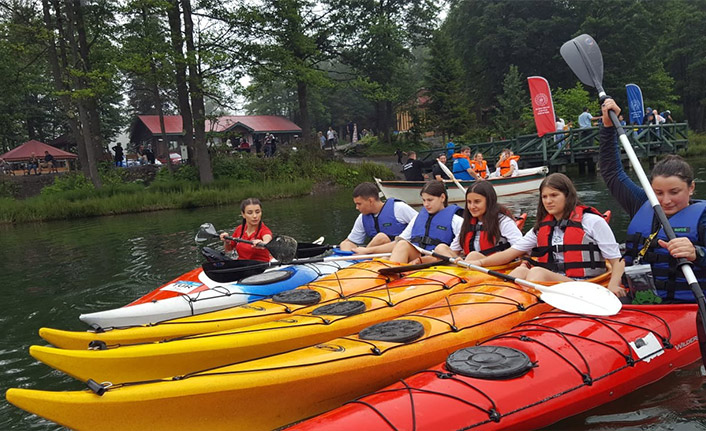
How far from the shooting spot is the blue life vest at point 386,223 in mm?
5801

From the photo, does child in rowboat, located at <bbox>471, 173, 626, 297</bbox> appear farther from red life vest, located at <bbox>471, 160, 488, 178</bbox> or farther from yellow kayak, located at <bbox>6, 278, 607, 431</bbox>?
red life vest, located at <bbox>471, 160, 488, 178</bbox>

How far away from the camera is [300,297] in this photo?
421cm

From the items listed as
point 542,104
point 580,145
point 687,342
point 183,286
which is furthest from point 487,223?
point 580,145

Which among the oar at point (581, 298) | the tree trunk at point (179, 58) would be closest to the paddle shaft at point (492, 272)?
the oar at point (581, 298)

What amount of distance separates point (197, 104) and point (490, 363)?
57.1 feet

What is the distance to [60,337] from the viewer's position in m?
3.74

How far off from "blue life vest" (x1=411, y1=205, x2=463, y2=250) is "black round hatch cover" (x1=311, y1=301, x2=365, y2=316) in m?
1.42

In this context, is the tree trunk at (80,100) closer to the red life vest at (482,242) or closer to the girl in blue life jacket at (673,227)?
the red life vest at (482,242)

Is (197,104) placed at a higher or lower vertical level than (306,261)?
higher

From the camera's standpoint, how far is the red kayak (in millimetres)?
2521

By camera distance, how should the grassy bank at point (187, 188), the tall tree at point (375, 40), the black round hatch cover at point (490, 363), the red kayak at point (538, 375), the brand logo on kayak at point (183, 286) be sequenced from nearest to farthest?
the red kayak at point (538, 375)
the black round hatch cover at point (490, 363)
the brand logo on kayak at point (183, 286)
the grassy bank at point (187, 188)
the tall tree at point (375, 40)

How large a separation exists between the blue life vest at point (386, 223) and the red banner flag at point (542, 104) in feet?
38.3

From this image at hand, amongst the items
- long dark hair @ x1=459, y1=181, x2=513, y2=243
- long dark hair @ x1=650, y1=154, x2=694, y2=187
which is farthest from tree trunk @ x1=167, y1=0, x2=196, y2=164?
long dark hair @ x1=650, y1=154, x2=694, y2=187

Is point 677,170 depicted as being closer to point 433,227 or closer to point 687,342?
point 687,342
